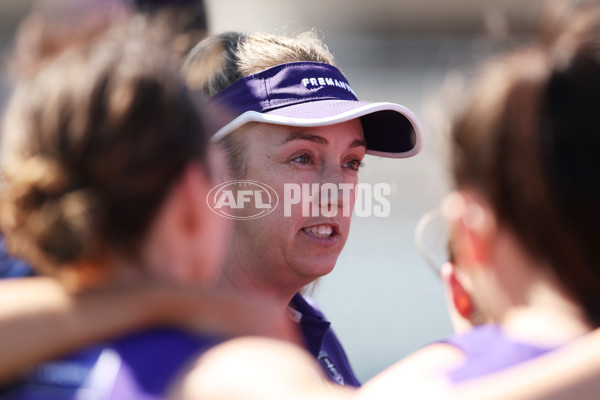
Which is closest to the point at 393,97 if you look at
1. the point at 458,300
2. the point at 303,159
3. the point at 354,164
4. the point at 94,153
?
the point at 354,164

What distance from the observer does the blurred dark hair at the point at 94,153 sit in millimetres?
1118

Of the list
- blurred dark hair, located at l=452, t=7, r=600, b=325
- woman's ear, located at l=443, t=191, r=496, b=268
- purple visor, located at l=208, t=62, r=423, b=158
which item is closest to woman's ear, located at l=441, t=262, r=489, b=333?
woman's ear, located at l=443, t=191, r=496, b=268

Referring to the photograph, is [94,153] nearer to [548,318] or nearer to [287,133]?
[548,318]

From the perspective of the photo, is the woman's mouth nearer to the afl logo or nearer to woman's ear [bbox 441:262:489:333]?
the afl logo

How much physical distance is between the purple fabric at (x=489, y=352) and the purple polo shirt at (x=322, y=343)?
1139mm

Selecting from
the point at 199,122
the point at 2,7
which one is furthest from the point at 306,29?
the point at 2,7

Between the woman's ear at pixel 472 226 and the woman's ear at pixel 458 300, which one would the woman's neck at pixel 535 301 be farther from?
the woman's ear at pixel 458 300

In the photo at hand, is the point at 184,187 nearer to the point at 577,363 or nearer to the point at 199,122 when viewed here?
the point at 199,122

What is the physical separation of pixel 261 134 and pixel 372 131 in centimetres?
42

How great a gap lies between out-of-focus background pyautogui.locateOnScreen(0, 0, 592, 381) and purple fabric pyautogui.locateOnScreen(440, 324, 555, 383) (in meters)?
0.33

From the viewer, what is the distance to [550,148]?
119 centimetres

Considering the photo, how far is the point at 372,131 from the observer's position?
2604 mm

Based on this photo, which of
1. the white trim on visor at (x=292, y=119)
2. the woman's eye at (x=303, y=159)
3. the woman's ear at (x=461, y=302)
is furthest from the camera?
the woman's eye at (x=303, y=159)

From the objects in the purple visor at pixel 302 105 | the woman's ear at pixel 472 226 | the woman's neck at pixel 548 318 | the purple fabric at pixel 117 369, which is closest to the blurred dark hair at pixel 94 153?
the purple fabric at pixel 117 369
